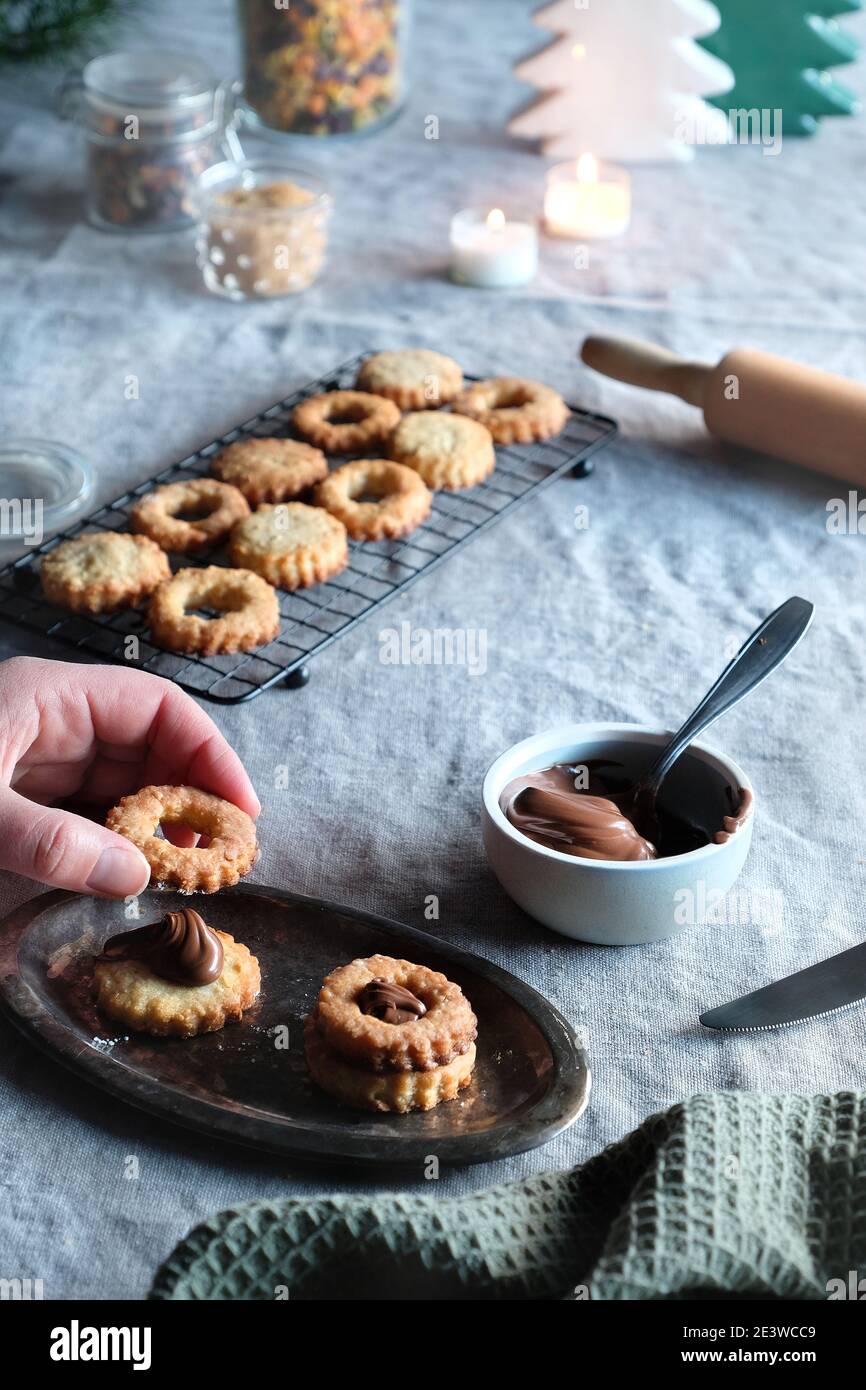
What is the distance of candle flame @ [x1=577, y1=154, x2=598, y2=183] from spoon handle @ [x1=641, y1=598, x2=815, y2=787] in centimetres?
156

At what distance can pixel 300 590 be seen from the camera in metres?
1.90

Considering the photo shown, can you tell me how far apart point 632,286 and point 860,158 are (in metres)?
0.88

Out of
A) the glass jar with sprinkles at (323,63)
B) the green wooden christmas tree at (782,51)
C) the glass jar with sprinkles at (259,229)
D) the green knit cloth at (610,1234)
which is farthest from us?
the green wooden christmas tree at (782,51)

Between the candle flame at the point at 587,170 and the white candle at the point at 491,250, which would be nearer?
the white candle at the point at 491,250

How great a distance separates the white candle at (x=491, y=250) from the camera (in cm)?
267

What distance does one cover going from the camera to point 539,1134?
1.15 m

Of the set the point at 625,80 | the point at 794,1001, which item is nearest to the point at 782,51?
the point at 625,80

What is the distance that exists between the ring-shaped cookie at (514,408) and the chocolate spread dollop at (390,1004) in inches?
44.8

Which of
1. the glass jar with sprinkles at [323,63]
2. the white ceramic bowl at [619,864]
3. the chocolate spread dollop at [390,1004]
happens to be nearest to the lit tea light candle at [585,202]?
the glass jar with sprinkles at [323,63]

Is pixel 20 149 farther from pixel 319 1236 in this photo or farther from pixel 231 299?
pixel 319 1236

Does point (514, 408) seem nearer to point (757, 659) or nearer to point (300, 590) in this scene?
point (300, 590)

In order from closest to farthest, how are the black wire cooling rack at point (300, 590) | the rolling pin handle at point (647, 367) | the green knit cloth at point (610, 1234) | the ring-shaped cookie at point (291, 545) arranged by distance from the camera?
the green knit cloth at point (610, 1234), the black wire cooling rack at point (300, 590), the ring-shaped cookie at point (291, 545), the rolling pin handle at point (647, 367)

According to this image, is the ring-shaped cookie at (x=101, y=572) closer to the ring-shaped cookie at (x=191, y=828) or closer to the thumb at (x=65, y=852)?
the ring-shaped cookie at (x=191, y=828)

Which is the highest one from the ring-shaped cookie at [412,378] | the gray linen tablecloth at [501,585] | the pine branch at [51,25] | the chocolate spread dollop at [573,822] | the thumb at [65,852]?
the pine branch at [51,25]
